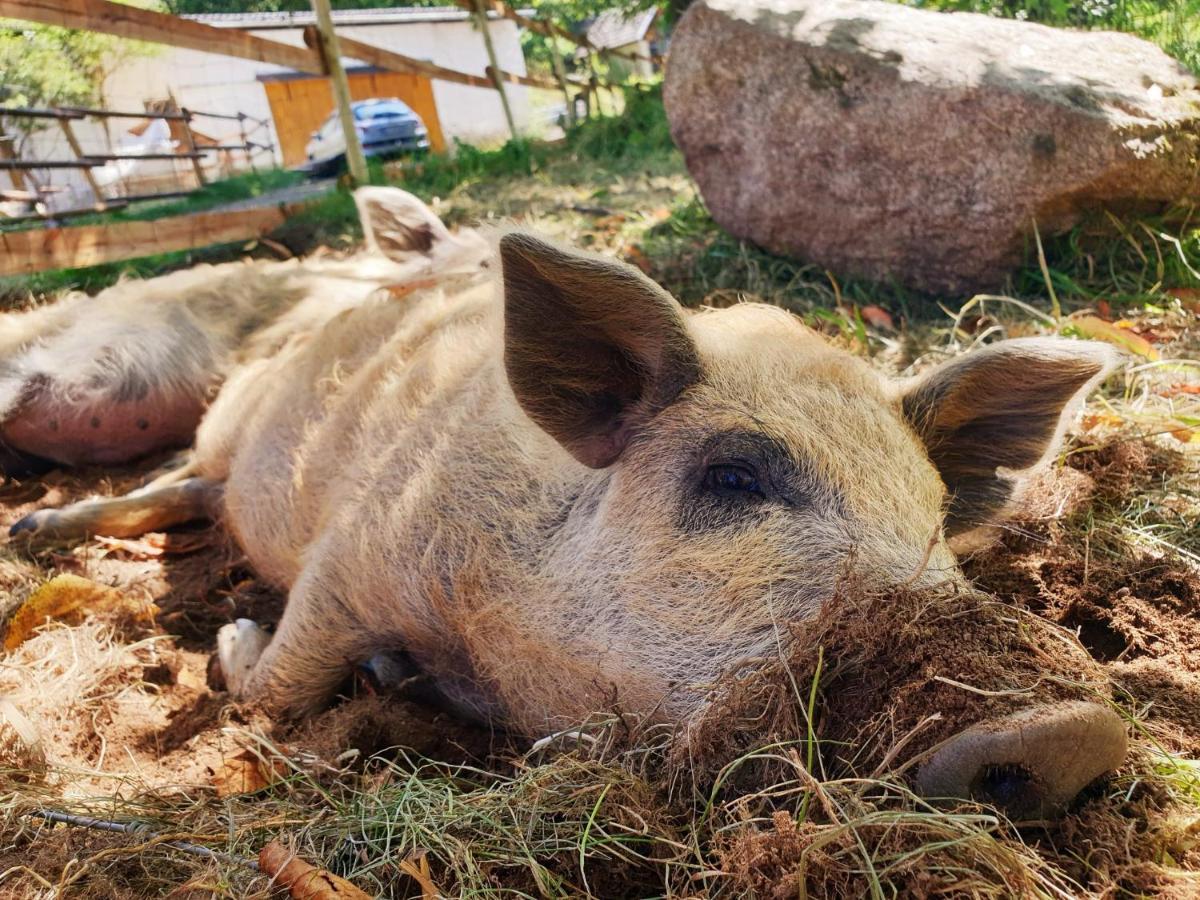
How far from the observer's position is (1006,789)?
1399 millimetres

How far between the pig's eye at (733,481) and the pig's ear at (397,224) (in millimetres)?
3577

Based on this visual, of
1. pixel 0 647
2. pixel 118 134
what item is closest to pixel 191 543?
pixel 0 647

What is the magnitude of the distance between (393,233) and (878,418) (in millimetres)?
3735

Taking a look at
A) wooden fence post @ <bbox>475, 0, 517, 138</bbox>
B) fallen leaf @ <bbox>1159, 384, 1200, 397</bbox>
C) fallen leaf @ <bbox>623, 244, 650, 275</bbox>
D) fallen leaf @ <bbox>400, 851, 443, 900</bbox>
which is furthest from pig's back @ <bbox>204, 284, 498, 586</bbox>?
wooden fence post @ <bbox>475, 0, 517, 138</bbox>

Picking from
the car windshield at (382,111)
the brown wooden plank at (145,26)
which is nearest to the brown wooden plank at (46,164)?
the brown wooden plank at (145,26)

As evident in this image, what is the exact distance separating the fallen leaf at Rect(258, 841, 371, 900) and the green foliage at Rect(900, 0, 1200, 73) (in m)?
5.39

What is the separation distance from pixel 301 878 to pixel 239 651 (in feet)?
5.43

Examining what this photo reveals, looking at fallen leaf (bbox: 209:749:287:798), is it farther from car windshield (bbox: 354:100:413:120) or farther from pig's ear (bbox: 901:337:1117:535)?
car windshield (bbox: 354:100:413:120)

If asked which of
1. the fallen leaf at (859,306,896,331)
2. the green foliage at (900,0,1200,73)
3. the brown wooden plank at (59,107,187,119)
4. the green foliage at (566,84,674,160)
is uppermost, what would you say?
the brown wooden plank at (59,107,187,119)

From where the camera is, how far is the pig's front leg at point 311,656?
2.73 meters

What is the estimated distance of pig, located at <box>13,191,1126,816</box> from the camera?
1.80 meters

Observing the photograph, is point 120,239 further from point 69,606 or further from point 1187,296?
point 1187,296

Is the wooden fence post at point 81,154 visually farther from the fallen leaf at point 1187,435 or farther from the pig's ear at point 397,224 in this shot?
the fallen leaf at point 1187,435

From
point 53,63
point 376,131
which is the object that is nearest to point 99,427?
point 53,63
